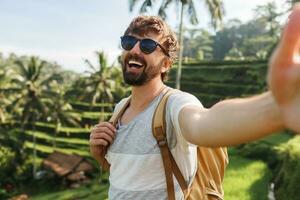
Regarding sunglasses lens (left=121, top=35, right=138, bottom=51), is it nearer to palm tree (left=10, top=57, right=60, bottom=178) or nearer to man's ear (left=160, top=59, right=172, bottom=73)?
man's ear (left=160, top=59, right=172, bottom=73)

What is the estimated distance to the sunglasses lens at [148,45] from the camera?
1.87 metres

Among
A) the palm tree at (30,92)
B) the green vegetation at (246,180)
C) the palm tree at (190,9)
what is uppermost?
the palm tree at (190,9)

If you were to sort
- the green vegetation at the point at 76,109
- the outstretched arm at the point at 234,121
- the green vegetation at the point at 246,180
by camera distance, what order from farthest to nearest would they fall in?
the green vegetation at the point at 76,109, the green vegetation at the point at 246,180, the outstretched arm at the point at 234,121

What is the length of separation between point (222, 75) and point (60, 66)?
85.7 m

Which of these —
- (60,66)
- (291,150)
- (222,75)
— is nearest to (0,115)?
(222,75)

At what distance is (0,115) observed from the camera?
88.7ft

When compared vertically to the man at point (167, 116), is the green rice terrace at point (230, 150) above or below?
below

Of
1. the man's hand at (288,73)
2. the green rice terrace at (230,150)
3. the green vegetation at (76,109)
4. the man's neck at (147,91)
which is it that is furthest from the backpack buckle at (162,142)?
the green vegetation at (76,109)

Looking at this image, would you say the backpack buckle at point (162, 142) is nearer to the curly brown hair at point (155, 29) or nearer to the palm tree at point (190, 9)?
the curly brown hair at point (155, 29)

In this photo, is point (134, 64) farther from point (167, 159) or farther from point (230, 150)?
point (230, 150)

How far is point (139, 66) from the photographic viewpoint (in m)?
1.86

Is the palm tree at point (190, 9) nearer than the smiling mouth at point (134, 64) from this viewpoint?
No

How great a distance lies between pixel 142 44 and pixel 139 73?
13 cm

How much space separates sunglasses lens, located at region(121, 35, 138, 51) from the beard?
0.15ft
